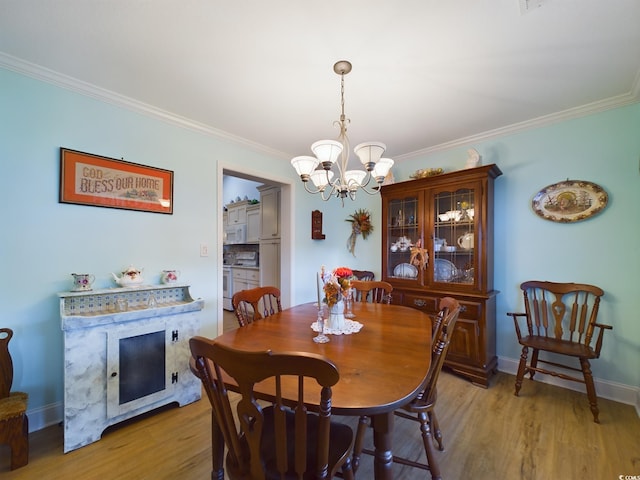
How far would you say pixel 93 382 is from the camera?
1.70 meters

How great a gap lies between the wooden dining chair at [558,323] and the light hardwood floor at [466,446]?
0.30 meters

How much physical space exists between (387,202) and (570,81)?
68.9 inches

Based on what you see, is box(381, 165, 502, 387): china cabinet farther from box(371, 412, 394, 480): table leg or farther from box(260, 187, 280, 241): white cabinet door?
box(371, 412, 394, 480): table leg

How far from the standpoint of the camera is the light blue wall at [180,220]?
5.78ft

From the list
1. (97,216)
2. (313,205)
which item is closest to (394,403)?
(97,216)

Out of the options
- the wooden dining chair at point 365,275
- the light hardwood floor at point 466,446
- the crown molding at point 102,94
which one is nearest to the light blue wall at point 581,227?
the light hardwood floor at point 466,446

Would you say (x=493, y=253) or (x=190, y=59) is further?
(x=493, y=253)

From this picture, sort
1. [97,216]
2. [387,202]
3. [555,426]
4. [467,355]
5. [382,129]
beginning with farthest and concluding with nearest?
[387,202], [382,129], [467,355], [97,216], [555,426]

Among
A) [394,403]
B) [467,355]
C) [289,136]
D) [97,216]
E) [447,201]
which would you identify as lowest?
[467,355]

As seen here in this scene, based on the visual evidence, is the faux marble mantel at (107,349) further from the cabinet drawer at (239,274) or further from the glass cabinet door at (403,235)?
the cabinet drawer at (239,274)

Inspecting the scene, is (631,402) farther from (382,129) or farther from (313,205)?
(313,205)

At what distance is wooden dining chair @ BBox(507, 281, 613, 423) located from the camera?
2078 millimetres

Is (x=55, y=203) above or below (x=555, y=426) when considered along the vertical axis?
above

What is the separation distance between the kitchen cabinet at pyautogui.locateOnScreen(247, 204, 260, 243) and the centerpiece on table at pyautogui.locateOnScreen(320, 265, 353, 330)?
10.3ft
